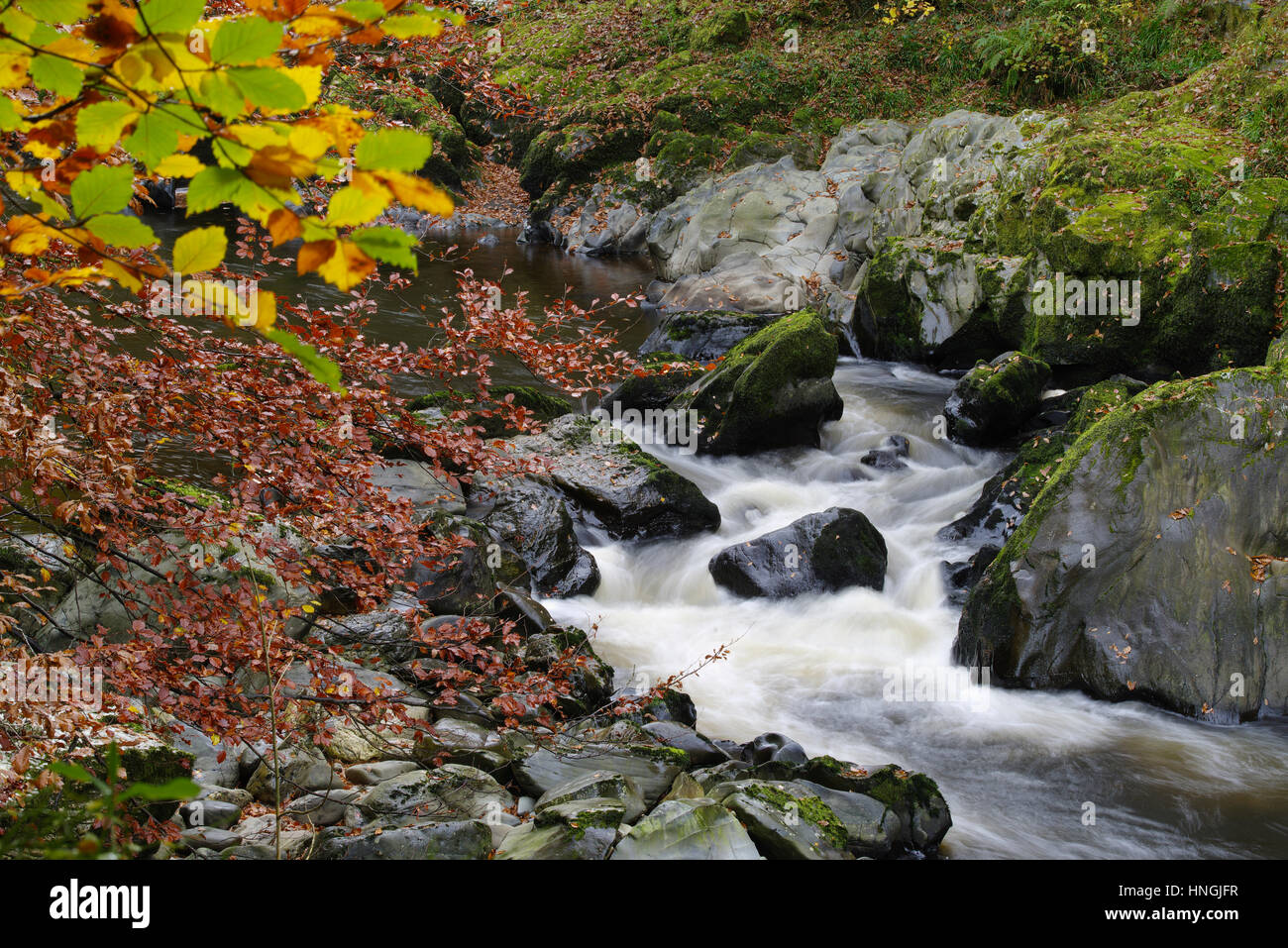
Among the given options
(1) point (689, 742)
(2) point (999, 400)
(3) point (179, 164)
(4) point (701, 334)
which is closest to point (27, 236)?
(3) point (179, 164)

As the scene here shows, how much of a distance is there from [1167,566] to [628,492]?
494cm

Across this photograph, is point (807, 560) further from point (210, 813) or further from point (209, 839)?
point (209, 839)

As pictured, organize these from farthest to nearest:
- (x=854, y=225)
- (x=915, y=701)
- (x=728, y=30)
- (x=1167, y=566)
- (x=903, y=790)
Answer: (x=728, y=30)
(x=854, y=225)
(x=915, y=701)
(x=1167, y=566)
(x=903, y=790)

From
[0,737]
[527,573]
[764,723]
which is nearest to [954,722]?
[764,723]

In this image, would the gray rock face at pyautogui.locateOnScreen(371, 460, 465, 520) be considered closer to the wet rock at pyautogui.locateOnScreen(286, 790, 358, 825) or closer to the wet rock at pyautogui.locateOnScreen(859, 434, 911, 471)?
the wet rock at pyautogui.locateOnScreen(286, 790, 358, 825)

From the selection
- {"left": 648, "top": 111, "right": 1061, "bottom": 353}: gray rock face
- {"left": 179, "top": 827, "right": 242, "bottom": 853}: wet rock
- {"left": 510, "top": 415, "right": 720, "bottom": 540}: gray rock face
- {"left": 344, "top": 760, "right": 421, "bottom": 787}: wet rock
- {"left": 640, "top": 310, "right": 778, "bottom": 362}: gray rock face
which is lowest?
{"left": 344, "top": 760, "right": 421, "bottom": 787}: wet rock

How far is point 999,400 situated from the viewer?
10.3 metres

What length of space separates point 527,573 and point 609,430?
2.49m

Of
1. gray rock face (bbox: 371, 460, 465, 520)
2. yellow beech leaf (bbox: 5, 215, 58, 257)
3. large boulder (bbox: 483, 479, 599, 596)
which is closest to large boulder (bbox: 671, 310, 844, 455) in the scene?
large boulder (bbox: 483, 479, 599, 596)

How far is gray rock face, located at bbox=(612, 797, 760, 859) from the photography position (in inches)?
145

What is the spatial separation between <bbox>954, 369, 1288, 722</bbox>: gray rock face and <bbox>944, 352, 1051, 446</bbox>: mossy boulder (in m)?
3.45

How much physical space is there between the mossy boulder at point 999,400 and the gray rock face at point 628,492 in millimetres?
3523

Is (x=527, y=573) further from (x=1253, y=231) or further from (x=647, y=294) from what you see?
(x=647, y=294)

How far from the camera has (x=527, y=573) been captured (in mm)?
7996
